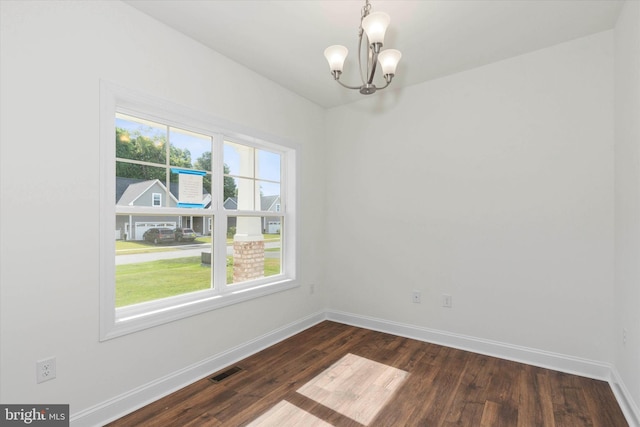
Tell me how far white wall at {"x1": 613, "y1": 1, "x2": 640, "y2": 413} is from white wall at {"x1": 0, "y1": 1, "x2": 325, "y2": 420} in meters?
3.10

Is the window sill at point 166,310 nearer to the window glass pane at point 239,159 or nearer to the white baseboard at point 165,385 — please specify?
the white baseboard at point 165,385

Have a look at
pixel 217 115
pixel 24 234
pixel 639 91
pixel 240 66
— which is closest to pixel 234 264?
pixel 217 115

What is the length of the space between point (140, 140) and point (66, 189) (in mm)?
648

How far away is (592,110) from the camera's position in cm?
253

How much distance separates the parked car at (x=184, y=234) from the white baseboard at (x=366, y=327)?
1.02 m

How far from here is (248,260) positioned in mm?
3199

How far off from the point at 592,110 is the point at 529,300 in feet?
5.57

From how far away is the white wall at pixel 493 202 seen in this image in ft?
8.30

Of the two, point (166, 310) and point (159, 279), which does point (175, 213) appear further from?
point (166, 310)

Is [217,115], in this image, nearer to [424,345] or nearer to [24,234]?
[24,234]

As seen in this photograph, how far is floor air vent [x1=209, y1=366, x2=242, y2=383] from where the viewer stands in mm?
2482

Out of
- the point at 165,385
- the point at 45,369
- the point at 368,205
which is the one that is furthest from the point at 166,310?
the point at 368,205

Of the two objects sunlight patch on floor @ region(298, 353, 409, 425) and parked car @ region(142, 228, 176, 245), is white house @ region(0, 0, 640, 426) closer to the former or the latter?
parked car @ region(142, 228, 176, 245)

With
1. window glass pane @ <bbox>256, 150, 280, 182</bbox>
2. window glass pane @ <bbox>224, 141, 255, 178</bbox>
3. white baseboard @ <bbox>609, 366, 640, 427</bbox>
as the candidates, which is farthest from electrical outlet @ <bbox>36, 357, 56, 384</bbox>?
white baseboard @ <bbox>609, 366, 640, 427</bbox>
